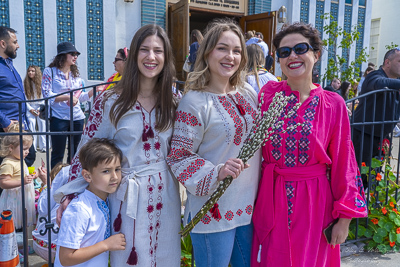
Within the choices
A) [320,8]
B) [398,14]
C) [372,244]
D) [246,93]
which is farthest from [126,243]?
[398,14]

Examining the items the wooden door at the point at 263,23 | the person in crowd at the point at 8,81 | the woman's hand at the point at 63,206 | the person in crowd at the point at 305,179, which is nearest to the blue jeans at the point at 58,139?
the person in crowd at the point at 8,81

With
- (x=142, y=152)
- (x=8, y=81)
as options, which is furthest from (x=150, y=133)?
(x=8, y=81)

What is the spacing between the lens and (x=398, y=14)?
47.7ft

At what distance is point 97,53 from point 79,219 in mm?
6353

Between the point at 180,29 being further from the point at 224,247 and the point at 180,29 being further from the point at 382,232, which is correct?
the point at 224,247

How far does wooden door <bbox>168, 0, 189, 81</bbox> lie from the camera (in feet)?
24.2

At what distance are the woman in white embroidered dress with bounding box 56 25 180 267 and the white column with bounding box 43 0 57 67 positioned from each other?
5.97 metres

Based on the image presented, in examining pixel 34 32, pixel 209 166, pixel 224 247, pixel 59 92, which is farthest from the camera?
pixel 34 32

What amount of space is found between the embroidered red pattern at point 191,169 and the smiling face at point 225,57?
48 cm

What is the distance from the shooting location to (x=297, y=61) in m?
1.81

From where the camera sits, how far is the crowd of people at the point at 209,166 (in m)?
1.74

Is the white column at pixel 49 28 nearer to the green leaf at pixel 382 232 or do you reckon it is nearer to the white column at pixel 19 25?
the white column at pixel 19 25

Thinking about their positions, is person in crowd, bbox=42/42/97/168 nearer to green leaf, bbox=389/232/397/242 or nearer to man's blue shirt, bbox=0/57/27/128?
man's blue shirt, bbox=0/57/27/128

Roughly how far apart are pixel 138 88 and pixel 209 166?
1.86 feet
